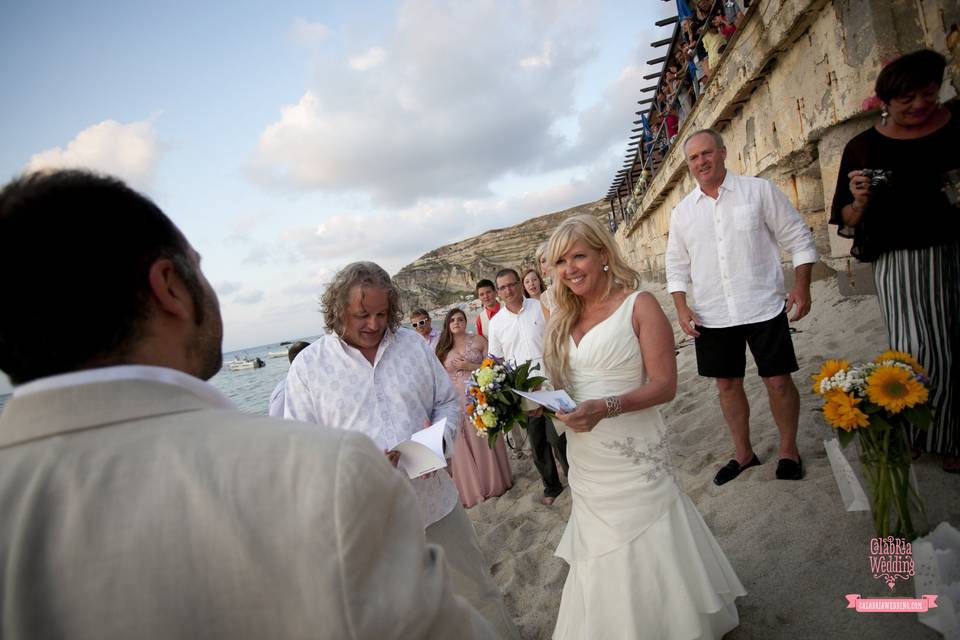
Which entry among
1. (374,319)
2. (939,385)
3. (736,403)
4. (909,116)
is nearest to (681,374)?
(736,403)

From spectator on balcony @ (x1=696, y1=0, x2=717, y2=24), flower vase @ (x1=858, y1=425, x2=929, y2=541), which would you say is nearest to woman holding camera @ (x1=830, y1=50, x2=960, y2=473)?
flower vase @ (x1=858, y1=425, x2=929, y2=541)

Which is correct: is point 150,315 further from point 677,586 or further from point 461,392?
point 461,392

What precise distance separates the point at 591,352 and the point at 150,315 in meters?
1.93

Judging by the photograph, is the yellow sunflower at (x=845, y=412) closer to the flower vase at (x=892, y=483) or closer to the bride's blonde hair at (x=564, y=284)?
the flower vase at (x=892, y=483)

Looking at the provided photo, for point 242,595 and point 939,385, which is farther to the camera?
point 939,385

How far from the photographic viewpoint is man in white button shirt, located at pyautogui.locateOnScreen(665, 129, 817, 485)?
3.18 m

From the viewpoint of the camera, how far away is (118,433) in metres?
0.75

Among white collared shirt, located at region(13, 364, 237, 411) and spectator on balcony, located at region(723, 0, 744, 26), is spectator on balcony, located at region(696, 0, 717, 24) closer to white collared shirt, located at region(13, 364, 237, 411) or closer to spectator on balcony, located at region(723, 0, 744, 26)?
spectator on balcony, located at region(723, 0, 744, 26)

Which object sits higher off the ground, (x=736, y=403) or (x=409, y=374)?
(x=409, y=374)

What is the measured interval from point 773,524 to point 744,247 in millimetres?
1806

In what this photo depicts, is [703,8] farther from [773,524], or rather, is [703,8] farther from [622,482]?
[622,482]

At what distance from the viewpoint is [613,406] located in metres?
2.18

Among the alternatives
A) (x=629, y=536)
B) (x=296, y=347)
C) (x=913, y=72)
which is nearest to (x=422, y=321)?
(x=296, y=347)

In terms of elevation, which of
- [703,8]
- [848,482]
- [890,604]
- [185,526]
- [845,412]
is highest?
[703,8]
